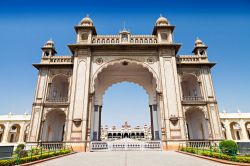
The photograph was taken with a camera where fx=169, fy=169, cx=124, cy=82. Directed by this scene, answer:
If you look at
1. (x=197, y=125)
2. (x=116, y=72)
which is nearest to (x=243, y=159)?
(x=197, y=125)

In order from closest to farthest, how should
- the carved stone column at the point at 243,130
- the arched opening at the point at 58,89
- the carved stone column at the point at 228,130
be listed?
the arched opening at the point at 58,89 → the carved stone column at the point at 228,130 → the carved stone column at the point at 243,130

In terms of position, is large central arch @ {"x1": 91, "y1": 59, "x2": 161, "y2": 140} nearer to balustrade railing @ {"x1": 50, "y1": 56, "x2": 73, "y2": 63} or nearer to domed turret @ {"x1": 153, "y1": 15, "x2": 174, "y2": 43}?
balustrade railing @ {"x1": 50, "y1": 56, "x2": 73, "y2": 63}

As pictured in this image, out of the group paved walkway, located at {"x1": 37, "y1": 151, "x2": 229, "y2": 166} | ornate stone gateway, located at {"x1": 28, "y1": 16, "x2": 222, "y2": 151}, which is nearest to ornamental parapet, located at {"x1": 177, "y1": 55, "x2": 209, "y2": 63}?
ornate stone gateway, located at {"x1": 28, "y1": 16, "x2": 222, "y2": 151}

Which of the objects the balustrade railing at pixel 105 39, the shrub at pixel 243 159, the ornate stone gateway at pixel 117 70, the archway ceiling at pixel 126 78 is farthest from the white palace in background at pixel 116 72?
the shrub at pixel 243 159

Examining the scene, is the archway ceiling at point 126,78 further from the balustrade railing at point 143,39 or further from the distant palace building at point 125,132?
the distant palace building at point 125,132

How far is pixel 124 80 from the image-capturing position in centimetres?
2277

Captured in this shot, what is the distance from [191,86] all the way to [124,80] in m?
8.77

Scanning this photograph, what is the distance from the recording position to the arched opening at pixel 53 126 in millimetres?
18139

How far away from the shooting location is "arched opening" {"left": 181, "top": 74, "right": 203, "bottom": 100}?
19.4 m

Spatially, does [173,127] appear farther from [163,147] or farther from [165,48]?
[165,48]

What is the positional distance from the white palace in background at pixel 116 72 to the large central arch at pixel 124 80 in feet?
0.40

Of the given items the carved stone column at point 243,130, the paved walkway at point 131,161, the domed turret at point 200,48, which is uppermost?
the domed turret at point 200,48

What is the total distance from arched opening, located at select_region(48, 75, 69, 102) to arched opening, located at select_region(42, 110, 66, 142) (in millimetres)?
1533

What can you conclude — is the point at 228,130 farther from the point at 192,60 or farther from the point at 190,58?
the point at 190,58
